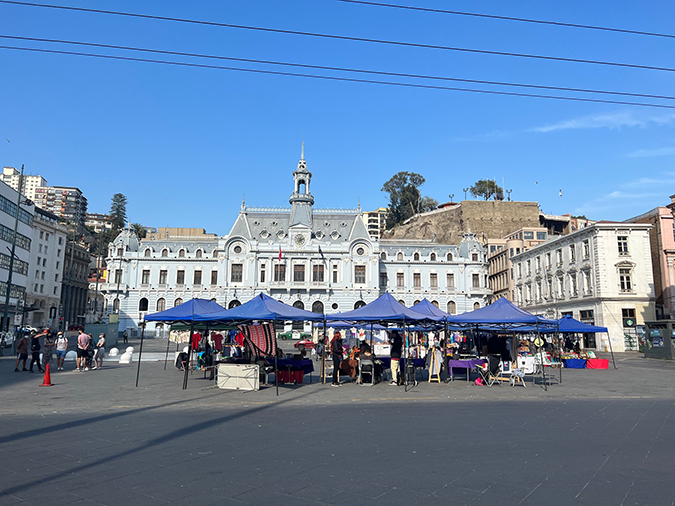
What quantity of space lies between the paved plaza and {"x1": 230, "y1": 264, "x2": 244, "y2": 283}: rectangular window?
50.6 metres

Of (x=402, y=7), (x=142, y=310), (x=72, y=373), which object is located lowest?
(x=72, y=373)

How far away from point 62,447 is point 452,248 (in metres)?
65.0

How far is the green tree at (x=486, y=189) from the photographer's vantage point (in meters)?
90.6

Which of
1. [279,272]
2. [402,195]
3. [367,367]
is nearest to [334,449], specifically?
[367,367]

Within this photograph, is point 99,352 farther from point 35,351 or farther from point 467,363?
point 467,363

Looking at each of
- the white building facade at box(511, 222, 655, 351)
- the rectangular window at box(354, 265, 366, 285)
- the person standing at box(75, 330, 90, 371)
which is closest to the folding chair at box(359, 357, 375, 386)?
the person standing at box(75, 330, 90, 371)

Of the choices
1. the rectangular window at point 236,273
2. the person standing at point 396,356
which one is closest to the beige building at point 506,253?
the rectangular window at point 236,273

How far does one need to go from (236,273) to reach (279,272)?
5.72 metres

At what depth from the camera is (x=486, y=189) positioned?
90.7 m

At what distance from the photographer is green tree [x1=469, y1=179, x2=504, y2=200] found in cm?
9062

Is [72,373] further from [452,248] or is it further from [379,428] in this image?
[452,248]

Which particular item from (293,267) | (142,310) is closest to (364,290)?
(293,267)

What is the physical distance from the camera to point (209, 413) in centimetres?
1152

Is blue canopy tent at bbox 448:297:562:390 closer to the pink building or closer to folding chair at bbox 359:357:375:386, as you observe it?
folding chair at bbox 359:357:375:386
